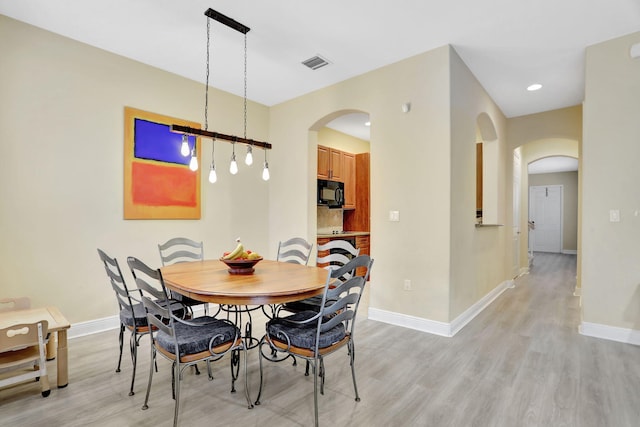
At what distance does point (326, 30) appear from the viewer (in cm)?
292

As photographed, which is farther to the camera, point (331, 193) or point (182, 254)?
point (331, 193)

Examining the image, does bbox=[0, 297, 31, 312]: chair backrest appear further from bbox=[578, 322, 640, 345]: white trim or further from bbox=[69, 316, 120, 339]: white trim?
bbox=[578, 322, 640, 345]: white trim

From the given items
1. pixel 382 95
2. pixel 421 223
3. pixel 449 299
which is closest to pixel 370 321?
pixel 449 299

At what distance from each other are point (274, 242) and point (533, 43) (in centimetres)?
383

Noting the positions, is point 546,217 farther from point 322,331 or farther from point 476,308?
point 322,331

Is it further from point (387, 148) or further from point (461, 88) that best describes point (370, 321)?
point (461, 88)

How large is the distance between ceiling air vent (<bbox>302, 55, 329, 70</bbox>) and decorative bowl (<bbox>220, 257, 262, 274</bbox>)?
7.50ft

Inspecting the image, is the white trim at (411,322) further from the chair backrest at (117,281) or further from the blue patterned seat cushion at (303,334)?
the chair backrest at (117,281)

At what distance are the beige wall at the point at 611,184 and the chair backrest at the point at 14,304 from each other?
5022 millimetres

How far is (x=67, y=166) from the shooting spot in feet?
9.95

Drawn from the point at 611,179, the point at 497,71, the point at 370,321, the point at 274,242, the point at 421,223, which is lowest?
the point at 370,321

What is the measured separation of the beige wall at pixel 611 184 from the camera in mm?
2955

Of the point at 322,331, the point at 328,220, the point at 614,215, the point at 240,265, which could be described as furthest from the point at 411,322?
the point at 328,220

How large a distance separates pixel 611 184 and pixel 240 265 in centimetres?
346
